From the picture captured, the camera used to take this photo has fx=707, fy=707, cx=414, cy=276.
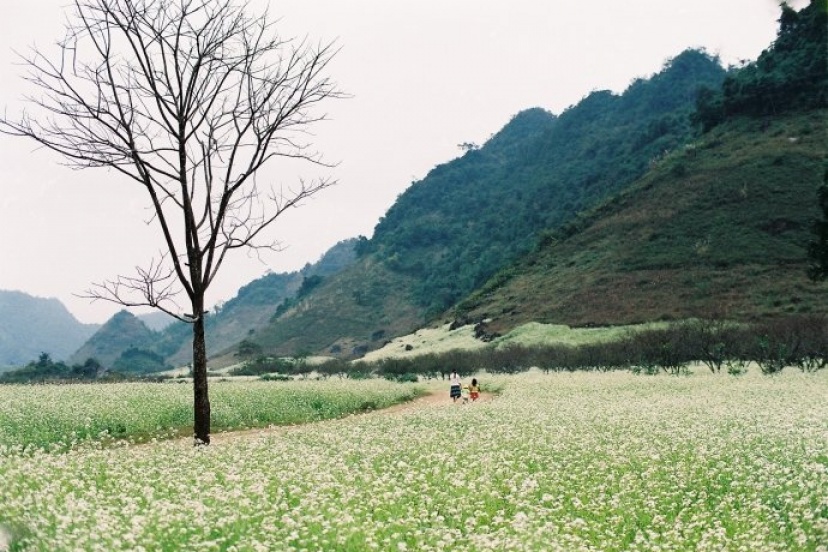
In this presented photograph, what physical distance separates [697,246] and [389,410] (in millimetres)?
72832

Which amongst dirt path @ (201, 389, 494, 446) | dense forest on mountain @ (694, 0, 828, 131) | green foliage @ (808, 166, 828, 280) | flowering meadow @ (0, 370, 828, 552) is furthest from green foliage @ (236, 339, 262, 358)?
flowering meadow @ (0, 370, 828, 552)

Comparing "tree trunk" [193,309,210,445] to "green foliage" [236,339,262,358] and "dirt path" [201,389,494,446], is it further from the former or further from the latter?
"green foliage" [236,339,262,358]

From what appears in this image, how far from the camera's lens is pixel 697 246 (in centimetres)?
9462

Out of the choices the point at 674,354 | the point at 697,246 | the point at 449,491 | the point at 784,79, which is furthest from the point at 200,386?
the point at 784,79

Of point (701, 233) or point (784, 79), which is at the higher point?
point (784, 79)

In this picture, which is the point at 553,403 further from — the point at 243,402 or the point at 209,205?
the point at 209,205

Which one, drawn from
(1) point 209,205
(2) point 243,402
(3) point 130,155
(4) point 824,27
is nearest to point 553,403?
(2) point 243,402

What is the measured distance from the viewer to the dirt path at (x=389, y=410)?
71.6ft

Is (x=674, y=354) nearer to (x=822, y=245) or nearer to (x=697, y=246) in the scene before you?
(x=822, y=245)

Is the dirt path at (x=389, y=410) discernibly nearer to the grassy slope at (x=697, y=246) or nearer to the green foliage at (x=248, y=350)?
the grassy slope at (x=697, y=246)

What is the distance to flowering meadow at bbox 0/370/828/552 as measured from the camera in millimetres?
8242

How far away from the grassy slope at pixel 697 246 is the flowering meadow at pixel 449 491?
201ft

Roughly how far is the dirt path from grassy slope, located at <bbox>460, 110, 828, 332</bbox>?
42.0 m

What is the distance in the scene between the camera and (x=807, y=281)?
78625 mm
